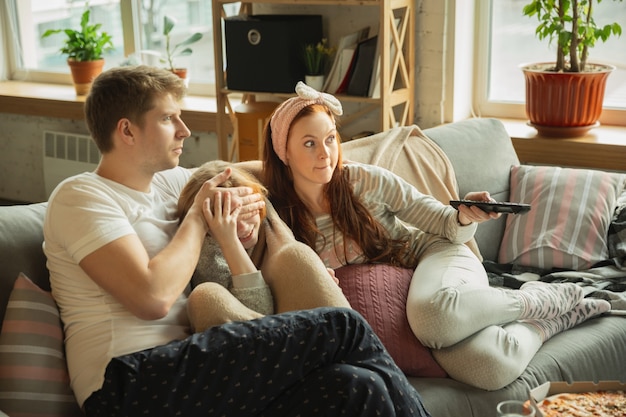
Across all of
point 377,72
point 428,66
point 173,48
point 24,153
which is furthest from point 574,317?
point 24,153

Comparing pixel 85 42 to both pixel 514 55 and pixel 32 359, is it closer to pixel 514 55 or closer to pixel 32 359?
pixel 514 55

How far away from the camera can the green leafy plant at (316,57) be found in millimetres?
3725

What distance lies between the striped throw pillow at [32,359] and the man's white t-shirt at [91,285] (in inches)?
1.2

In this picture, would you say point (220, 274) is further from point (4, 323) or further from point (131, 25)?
point (131, 25)

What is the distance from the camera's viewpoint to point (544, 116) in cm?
351

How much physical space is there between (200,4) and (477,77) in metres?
1.59

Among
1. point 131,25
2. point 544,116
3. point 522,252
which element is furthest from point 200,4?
point 522,252

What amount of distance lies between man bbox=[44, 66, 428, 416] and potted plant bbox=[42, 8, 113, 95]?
2.69 meters

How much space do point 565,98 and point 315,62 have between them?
1.04 m

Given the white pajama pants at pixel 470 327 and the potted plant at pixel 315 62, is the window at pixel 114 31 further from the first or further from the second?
the white pajama pants at pixel 470 327

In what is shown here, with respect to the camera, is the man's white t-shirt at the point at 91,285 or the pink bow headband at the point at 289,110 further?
the pink bow headband at the point at 289,110

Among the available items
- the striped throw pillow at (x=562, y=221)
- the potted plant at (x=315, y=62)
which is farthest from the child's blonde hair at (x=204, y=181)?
the potted plant at (x=315, y=62)

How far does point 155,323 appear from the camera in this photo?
2.05 metres

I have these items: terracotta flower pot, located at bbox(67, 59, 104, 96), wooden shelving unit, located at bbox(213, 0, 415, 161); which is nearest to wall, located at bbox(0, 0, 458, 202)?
wooden shelving unit, located at bbox(213, 0, 415, 161)
